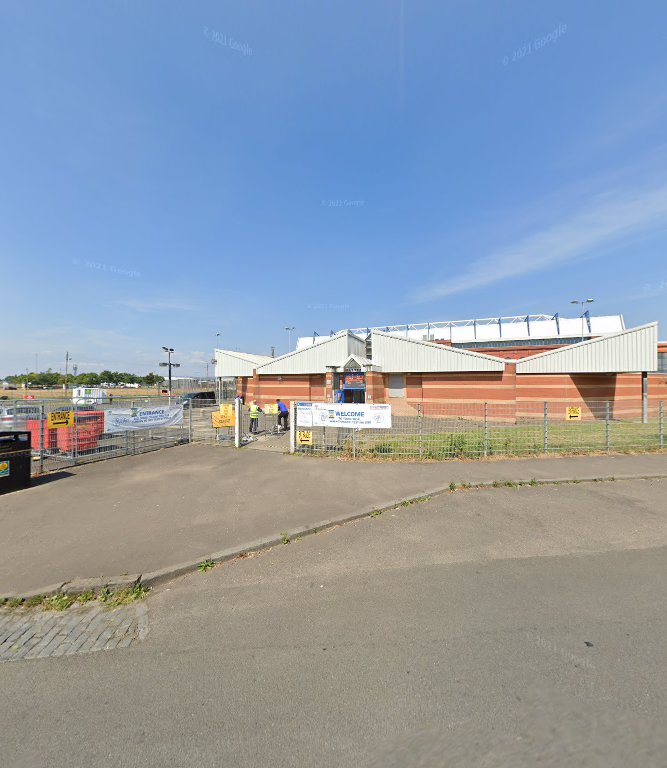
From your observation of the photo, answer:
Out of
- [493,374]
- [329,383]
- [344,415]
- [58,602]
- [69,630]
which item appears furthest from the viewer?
[329,383]

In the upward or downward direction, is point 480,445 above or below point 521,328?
below

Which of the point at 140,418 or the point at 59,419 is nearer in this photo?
the point at 59,419

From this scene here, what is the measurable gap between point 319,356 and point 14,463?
20.5 metres

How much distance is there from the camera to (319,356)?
26.5 metres

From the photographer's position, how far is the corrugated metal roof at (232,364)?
103 feet

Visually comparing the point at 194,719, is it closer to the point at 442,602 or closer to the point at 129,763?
the point at 129,763

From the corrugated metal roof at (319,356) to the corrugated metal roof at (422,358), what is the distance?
2.82 m

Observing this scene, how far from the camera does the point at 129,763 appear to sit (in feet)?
6.63

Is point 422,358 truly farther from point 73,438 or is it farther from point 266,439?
point 73,438

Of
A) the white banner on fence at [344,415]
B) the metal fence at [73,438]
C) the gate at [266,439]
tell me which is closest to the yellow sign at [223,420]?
the gate at [266,439]

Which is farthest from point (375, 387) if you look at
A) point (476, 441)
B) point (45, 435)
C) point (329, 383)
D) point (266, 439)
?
point (45, 435)

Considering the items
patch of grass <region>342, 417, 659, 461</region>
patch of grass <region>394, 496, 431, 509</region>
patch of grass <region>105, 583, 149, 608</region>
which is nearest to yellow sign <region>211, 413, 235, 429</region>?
patch of grass <region>342, 417, 659, 461</region>

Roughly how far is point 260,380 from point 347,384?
9.03m

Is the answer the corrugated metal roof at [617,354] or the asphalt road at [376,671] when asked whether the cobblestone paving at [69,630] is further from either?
the corrugated metal roof at [617,354]
